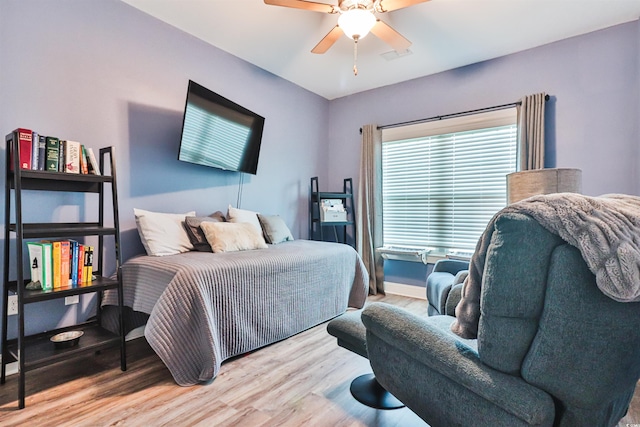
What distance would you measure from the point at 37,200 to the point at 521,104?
389cm

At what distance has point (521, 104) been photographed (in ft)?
10.2

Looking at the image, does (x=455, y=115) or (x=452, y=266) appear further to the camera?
(x=455, y=115)

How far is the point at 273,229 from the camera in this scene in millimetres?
3242

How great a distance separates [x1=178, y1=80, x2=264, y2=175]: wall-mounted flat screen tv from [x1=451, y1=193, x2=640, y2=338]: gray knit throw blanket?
241 centimetres

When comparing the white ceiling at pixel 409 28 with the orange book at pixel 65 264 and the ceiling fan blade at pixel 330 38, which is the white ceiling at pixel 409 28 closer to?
the ceiling fan blade at pixel 330 38

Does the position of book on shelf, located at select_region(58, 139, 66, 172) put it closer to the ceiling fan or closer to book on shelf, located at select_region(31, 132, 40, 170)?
book on shelf, located at select_region(31, 132, 40, 170)

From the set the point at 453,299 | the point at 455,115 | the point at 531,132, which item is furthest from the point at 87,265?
the point at 531,132

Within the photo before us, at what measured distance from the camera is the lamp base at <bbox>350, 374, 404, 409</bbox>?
1671 mm

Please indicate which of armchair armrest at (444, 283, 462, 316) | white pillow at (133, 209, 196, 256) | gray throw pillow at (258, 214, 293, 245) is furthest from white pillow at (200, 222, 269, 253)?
armchair armrest at (444, 283, 462, 316)

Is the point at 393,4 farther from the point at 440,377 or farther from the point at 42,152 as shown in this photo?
the point at 42,152

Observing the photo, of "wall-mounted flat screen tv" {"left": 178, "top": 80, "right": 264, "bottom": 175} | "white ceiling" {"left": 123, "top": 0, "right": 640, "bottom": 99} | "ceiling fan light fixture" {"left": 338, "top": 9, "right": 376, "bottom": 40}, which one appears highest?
"white ceiling" {"left": 123, "top": 0, "right": 640, "bottom": 99}

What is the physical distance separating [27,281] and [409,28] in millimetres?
3254

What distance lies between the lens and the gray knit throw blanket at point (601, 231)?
75 centimetres

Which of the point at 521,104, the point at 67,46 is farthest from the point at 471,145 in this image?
the point at 67,46
